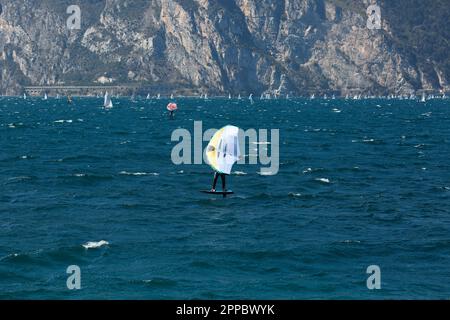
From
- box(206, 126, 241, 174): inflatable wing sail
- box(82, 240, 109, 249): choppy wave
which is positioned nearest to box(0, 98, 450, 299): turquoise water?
box(82, 240, 109, 249): choppy wave

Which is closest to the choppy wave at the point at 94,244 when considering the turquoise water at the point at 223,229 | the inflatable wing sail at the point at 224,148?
the turquoise water at the point at 223,229

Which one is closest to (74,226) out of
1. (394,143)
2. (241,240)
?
(241,240)

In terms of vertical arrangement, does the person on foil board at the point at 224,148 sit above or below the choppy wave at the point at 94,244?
above

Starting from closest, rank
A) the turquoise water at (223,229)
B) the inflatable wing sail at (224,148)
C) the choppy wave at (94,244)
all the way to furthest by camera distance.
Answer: the turquoise water at (223,229) < the choppy wave at (94,244) < the inflatable wing sail at (224,148)

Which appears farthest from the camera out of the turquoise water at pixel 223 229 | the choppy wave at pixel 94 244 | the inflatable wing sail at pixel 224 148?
the inflatable wing sail at pixel 224 148

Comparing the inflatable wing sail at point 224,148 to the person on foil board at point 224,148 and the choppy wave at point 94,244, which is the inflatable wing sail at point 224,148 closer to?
the person on foil board at point 224,148

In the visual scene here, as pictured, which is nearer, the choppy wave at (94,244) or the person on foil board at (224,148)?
the choppy wave at (94,244)

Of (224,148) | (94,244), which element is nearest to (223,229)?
(224,148)

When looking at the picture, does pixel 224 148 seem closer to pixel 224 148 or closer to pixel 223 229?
pixel 224 148

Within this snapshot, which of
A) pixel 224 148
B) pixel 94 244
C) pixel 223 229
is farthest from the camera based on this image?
pixel 223 229
